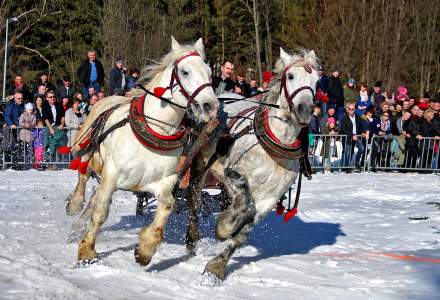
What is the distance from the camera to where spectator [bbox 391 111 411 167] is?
1875 cm

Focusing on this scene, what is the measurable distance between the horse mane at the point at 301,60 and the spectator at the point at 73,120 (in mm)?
9341

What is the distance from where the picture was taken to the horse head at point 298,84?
23.7ft

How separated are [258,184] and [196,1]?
39446mm

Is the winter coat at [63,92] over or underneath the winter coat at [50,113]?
over

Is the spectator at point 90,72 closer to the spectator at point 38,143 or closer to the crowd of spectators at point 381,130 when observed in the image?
the spectator at point 38,143

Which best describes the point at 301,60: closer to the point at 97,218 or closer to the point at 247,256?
the point at 247,256

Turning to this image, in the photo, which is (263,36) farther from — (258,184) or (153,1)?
(258,184)

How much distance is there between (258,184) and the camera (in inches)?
306

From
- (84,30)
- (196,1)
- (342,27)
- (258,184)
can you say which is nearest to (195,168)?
(258,184)

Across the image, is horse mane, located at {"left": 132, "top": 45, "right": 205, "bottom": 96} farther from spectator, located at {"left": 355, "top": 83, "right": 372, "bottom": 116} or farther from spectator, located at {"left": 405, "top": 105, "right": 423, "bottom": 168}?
spectator, located at {"left": 355, "top": 83, "right": 372, "bottom": 116}

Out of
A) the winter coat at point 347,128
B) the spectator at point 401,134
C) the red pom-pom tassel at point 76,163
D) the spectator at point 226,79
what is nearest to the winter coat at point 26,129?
the spectator at point 226,79

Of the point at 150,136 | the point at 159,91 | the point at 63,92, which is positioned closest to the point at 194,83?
the point at 159,91

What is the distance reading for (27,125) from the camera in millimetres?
16375

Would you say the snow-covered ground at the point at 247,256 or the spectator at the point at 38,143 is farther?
the spectator at the point at 38,143
